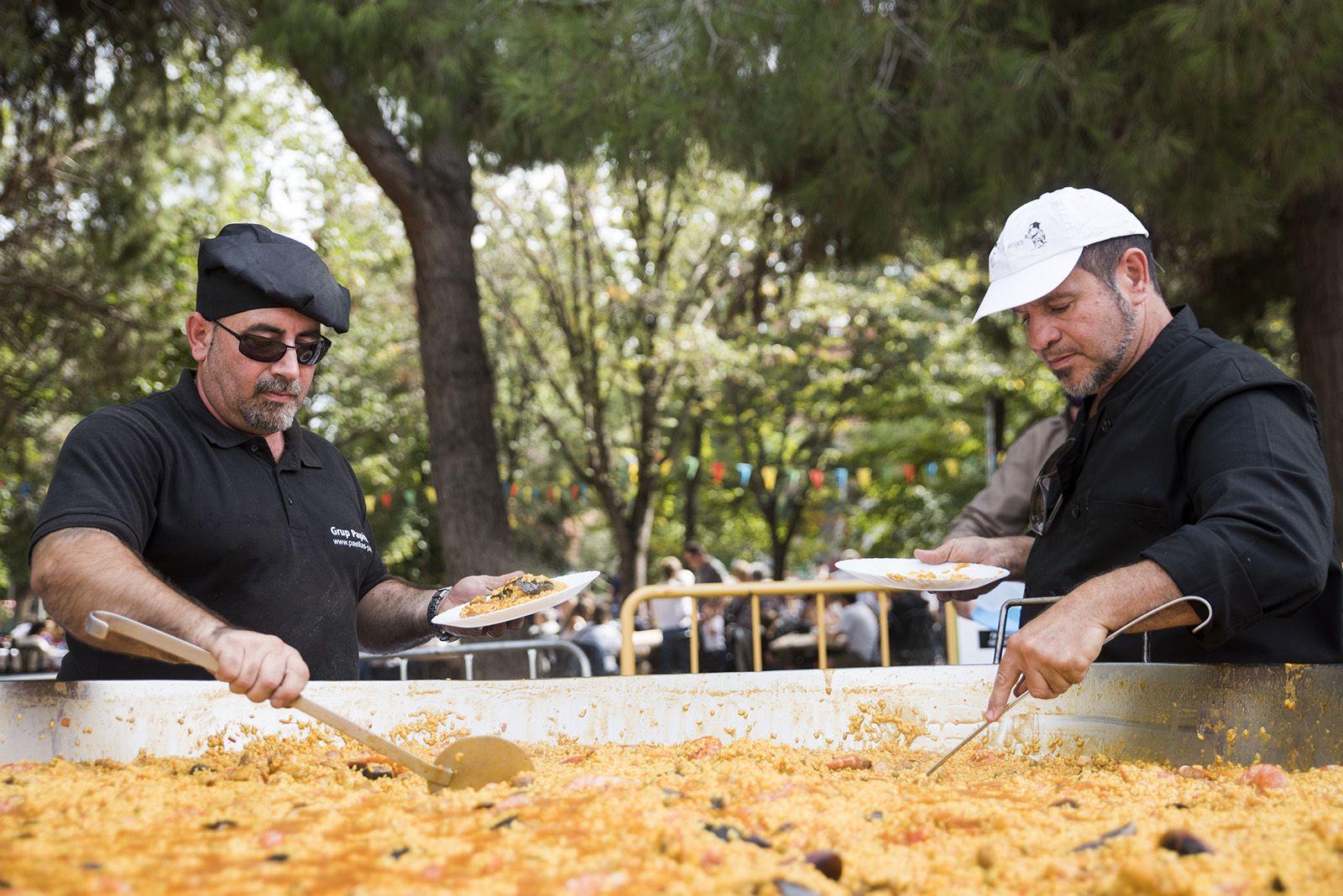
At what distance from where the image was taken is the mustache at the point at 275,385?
300 centimetres

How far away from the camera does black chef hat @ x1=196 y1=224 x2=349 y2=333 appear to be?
294 centimetres

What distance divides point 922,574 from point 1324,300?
549 centimetres

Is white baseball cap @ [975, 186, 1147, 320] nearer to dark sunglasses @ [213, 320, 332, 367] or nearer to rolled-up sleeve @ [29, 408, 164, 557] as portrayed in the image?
dark sunglasses @ [213, 320, 332, 367]

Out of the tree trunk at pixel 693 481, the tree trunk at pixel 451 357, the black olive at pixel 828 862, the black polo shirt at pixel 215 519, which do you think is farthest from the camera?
the tree trunk at pixel 693 481

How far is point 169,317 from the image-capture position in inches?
456

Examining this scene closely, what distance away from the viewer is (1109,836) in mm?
1801

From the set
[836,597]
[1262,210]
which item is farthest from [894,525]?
[1262,210]

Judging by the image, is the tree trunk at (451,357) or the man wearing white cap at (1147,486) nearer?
the man wearing white cap at (1147,486)

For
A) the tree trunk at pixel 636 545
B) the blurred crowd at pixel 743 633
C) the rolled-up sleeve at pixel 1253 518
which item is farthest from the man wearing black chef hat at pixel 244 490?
the tree trunk at pixel 636 545

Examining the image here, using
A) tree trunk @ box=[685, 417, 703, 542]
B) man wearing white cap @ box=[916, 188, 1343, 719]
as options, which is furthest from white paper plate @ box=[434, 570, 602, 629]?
tree trunk @ box=[685, 417, 703, 542]

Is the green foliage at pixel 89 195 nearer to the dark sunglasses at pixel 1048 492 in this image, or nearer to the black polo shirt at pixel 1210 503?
the dark sunglasses at pixel 1048 492

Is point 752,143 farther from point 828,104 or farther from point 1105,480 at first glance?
point 1105,480

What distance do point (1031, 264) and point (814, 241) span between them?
5.57m

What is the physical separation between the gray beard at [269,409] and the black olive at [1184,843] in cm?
219
